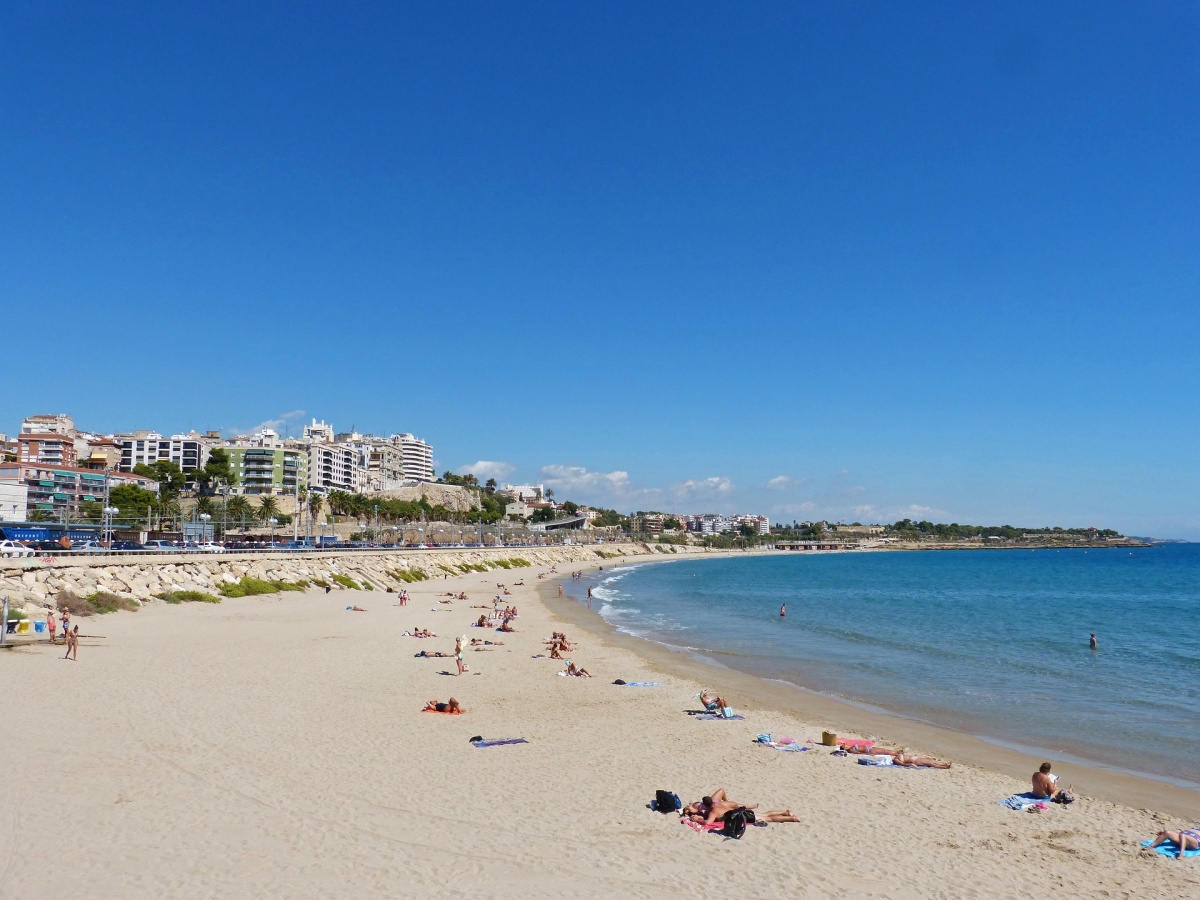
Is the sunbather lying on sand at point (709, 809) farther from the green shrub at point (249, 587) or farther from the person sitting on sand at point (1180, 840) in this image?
the green shrub at point (249, 587)

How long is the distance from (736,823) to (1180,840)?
540cm

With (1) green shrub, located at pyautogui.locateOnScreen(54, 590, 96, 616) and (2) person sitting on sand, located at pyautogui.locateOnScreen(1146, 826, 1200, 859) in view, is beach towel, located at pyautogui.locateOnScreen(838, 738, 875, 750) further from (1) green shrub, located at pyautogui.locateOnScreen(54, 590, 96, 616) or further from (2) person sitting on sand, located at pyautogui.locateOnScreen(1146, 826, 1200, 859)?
(1) green shrub, located at pyautogui.locateOnScreen(54, 590, 96, 616)

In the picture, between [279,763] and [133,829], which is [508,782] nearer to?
[279,763]

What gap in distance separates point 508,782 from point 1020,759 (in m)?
9.49

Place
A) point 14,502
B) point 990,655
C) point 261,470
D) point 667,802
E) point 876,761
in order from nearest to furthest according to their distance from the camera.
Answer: point 667,802
point 876,761
point 990,655
point 14,502
point 261,470

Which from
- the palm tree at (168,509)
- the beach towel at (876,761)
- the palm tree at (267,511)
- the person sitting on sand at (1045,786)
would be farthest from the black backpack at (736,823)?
the palm tree at (267,511)

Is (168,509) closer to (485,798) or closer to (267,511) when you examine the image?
(267,511)

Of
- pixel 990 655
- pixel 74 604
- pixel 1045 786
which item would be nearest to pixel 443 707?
pixel 1045 786

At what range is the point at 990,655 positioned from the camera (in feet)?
96.0

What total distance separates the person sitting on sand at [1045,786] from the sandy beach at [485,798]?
0.30 meters

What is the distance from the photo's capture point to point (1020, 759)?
1460cm

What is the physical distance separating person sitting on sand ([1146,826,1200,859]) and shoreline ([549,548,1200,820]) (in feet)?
6.42

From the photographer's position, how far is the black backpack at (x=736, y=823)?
31.5 ft

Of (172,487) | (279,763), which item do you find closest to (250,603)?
(279,763)
